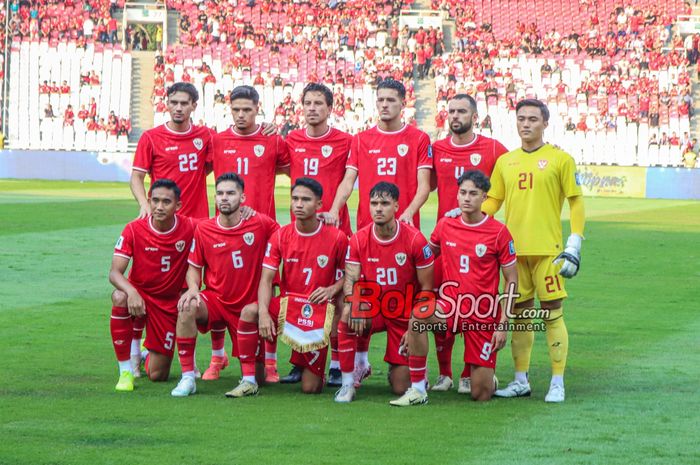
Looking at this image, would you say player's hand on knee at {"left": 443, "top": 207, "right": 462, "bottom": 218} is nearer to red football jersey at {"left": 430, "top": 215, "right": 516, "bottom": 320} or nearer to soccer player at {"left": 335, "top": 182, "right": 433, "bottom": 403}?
red football jersey at {"left": 430, "top": 215, "right": 516, "bottom": 320}

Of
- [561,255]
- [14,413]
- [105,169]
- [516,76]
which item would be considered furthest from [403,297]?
[516,76]

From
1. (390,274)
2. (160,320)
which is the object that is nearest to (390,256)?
(390,274)

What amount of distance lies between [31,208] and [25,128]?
19.4m

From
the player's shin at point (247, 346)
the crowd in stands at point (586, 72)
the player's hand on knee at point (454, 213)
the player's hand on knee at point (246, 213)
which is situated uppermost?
the crowd in stands at point (586, 72)

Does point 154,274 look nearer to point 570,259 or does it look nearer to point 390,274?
point 390,274

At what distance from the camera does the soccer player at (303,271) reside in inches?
319

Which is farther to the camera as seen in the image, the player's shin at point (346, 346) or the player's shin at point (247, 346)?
the player's shin at point (247, 346)

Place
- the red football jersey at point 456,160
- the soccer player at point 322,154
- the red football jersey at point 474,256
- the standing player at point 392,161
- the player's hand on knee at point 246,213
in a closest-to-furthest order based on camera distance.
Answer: the red football jersey at point 474,256, the player's hand on knee at point 246,213, the red football jersey at point 456,160, the standing player at point 392,161, the soccer player at point 322,154

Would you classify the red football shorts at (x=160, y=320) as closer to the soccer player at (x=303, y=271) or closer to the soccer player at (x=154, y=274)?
the soccer player at (x=154, y=274)

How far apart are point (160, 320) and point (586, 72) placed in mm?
38447

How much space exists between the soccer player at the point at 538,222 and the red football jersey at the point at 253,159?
2.10 m

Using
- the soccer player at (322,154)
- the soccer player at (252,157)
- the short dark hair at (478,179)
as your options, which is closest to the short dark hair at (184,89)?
the soccer player at (252,157)

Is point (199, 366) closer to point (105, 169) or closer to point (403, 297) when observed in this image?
point (403, 297)

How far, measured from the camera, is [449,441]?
652 centimetres
